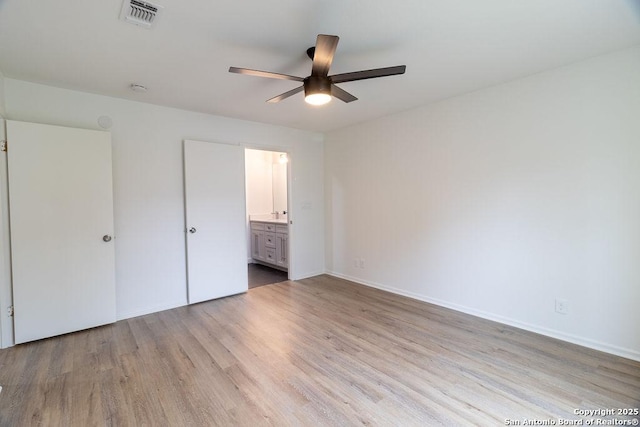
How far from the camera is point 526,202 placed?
2.80 m

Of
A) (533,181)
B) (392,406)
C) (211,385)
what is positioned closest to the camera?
(392,406)

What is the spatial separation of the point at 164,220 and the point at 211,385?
214cm

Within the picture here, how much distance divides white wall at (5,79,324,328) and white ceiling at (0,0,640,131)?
0.20 metres

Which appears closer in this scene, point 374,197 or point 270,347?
point 270,347

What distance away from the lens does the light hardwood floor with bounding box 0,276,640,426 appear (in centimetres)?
176

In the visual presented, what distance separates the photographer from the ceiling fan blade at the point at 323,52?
166cm

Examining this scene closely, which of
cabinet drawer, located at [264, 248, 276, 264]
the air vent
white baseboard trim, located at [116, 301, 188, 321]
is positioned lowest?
white baseboard trim, located at [116, 301, 188, 321]

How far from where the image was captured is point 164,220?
3.48m

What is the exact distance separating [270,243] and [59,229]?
10.3 feet

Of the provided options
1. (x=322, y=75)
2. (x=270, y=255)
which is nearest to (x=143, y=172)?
(x=322, y=75)

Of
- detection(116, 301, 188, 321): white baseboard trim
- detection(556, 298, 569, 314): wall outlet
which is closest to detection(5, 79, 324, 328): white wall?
detection(116, 301, 188, 321): white baseboard trim

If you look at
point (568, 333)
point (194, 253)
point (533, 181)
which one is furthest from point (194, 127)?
point (568, 333)

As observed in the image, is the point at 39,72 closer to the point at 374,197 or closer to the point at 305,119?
the point at 305,119

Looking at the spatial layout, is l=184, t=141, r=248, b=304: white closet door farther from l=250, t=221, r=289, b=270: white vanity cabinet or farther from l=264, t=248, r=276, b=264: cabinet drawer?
l=264, t=248, r=276, b=264: cabinet drawer
